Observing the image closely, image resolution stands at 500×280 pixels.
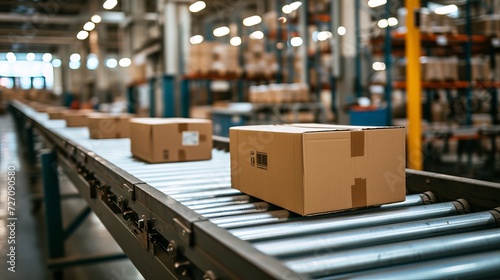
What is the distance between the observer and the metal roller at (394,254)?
1.07 m

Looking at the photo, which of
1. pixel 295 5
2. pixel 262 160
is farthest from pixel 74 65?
pixel 262 160

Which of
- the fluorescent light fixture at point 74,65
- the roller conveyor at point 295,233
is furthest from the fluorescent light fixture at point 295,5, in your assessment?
the fluorescent light fixture at point 74,65

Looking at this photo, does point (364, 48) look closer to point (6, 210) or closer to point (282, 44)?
point (282, 44)

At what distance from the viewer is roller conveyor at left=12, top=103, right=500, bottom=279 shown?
1024mm

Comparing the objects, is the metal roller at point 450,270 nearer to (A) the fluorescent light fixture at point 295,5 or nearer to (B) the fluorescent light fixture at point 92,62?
(A) the fluorescent light fixture at point 295,5

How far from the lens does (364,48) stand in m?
8.23

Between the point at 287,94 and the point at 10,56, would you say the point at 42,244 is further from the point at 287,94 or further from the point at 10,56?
the point at 10,56

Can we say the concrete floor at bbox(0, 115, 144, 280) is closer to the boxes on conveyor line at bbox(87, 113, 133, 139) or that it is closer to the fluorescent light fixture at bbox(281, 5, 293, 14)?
the boxes on conveyor line at bbox(87, 113, 133, 139)

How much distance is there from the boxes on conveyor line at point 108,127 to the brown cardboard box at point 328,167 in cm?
286

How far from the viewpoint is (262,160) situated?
65.2 inches

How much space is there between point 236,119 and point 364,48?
2.85 m

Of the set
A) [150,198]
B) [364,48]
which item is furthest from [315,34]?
[150,198]

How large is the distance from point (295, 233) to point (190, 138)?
64.5 inches

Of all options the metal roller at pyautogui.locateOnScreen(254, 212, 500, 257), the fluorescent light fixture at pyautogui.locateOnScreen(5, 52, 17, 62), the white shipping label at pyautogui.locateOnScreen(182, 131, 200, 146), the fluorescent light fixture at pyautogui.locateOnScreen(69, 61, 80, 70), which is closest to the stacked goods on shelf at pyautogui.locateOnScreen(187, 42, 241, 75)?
the white shipping label at pyautogui.locateOnScreen(182, 131, 200, 146)
